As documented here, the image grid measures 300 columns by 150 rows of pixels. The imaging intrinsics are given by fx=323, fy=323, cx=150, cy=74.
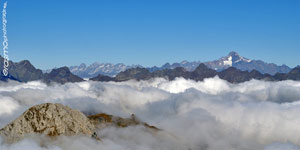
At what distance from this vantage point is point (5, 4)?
15100cm

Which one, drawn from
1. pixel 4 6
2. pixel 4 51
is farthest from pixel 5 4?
pixel 4 51

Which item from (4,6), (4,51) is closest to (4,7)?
(4,6)

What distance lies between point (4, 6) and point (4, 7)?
791 mm

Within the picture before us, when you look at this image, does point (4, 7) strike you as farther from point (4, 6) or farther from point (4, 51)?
point (4, 51)

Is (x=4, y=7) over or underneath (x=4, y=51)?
over

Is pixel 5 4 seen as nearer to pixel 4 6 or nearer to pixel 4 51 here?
pixel 4 6

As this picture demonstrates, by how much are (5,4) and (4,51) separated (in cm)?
2196

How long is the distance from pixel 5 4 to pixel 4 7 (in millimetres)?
1811

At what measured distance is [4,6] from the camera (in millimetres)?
150625

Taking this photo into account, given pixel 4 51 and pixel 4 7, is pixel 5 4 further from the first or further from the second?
pixel 4 51

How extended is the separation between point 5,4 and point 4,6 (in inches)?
44.1

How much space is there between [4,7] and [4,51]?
20.5 meters

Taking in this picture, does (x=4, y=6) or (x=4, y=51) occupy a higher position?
(x=4, y=6)
